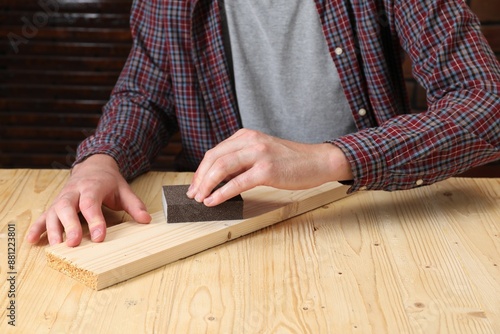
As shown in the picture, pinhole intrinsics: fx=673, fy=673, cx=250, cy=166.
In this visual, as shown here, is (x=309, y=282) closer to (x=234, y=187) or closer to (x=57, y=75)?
(x=234, y=187)

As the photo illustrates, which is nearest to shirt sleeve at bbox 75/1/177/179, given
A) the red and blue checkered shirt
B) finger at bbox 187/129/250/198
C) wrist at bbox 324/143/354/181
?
the red and blue checkered shirt

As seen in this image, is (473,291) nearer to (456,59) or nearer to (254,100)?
(456,59)

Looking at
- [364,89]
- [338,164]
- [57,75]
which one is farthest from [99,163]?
[57,75]

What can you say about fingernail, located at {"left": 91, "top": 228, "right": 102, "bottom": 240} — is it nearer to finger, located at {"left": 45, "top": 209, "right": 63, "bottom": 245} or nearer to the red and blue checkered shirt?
finger, located at {"left": 45, "top": 209, "right": 63, "bottom": 245}

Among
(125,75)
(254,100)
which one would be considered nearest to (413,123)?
(254,100)

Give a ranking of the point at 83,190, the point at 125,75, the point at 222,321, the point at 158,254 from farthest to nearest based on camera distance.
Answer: the point at 125,75, the point at 83,190, the point at 158,254, the point at 222,321

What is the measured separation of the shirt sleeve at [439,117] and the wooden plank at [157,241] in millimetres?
128

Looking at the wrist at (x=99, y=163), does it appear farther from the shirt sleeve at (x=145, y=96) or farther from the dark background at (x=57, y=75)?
the dark background at (x=57, y=75)

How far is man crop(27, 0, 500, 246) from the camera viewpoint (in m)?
1.18

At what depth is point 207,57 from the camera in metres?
1.68

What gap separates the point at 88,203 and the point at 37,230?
0.32 ft

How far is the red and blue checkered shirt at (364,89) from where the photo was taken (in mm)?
1271

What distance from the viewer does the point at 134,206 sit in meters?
1.20

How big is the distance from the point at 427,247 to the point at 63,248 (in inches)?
23.3
